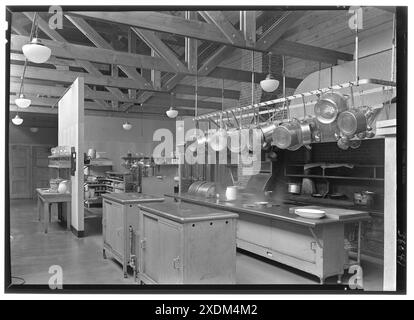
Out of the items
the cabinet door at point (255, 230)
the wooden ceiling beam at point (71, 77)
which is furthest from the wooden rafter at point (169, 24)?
the wooden ceiling beam at point (71, 77)

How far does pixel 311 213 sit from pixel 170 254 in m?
1.39

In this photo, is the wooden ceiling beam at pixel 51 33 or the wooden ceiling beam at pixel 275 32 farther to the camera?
the wooden ceiling beam at pixel 275 32

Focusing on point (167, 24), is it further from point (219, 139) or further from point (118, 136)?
point (118, 136)

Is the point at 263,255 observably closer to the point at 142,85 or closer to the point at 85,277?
the point at 85,277

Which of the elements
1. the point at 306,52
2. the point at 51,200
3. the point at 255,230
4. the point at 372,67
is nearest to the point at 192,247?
the point at 255,230

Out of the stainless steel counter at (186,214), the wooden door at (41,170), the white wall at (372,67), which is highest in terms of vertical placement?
the white wall at (372,67)

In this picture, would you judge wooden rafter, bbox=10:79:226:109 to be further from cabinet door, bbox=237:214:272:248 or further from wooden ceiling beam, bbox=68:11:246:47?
cabinet door, bbox=237:214:272:248

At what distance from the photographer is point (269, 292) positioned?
2.47 metres

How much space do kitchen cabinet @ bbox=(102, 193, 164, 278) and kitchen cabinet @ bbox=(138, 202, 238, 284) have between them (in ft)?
2.40

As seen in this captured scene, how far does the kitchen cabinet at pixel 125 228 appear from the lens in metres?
3.64

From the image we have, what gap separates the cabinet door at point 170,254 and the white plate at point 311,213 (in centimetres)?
134

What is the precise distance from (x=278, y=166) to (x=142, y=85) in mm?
3024

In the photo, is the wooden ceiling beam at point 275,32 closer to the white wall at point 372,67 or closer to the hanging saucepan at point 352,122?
the white wall at point 372,67
